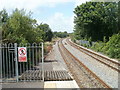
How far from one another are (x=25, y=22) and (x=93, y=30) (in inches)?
1006

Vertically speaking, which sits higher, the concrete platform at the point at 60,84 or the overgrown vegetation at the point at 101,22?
the overgrown vegetation at the point at 101,22

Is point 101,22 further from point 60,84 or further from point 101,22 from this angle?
point 60,84

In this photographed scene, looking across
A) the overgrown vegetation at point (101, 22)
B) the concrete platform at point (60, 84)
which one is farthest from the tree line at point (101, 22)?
the concrete platform at point (60, 84)

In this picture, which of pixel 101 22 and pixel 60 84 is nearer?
pixel 60 84

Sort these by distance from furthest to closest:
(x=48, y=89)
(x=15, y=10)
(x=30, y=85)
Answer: (x=15, y=10)
(x=30, y=85)
(x=48, y=89)

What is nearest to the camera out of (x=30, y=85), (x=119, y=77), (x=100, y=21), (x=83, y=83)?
(x=30, y=85)

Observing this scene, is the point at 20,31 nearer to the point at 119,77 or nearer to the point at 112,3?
the point at 119,77

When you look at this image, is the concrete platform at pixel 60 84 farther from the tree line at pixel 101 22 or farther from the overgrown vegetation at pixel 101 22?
the tree line at pixel 101 22

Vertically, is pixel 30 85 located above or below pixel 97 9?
below

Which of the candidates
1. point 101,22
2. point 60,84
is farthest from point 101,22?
point 60,84

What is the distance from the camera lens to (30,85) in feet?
30.2

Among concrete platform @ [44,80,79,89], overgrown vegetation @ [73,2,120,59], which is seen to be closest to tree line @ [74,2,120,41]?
overgrown vegetation @ [73,2,120,59]

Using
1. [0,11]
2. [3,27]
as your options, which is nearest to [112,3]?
[0,11]

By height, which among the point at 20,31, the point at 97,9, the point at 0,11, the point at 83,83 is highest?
the point at 97,9
